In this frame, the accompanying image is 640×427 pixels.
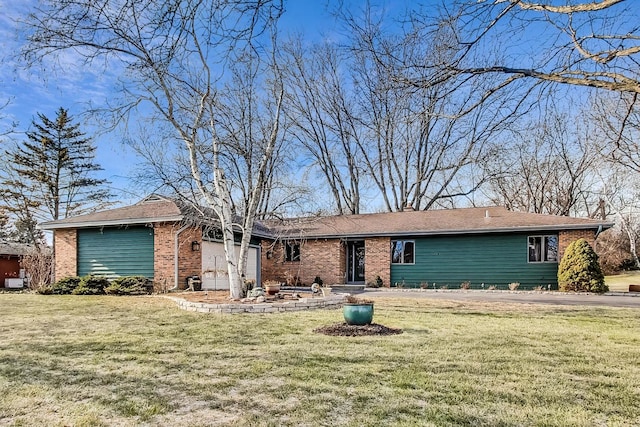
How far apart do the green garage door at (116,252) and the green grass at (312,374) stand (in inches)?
304

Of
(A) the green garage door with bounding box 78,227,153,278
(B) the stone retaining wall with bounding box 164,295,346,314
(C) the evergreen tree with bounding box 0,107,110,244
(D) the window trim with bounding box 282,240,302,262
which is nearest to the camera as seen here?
(B) the stone retaining wall with bounding box 164,295,346,314

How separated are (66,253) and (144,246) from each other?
406 centimetres

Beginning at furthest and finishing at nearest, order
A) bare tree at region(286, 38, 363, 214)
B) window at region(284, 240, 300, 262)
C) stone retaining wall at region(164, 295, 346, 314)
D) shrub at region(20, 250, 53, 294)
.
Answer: bare tree at region(286, 38, 363, 214)
window at region(284, 240, 300, 262)
shrub at region(20, 250, 53, 294)
stone retaining wall at region(164, 295, 346, 314)

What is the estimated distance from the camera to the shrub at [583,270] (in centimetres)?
1609

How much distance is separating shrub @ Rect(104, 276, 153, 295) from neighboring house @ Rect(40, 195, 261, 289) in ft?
1.54

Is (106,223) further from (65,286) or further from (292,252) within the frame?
(292,252)

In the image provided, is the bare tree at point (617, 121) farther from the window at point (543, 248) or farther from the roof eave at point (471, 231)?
the window at point (543, 248)

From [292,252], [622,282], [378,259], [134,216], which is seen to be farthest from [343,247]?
[622,282]

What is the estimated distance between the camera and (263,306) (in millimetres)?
10773

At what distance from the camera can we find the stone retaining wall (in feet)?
34.9

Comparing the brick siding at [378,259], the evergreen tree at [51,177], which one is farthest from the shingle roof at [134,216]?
the evergreen tree at [51,177]

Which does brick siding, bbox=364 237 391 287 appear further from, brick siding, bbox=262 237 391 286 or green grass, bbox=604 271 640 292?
green grass, bbox=604 271 640 292

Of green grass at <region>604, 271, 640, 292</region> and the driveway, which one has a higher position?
the driveway

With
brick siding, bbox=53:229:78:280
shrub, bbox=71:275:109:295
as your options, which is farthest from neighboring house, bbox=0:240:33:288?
shrub, bbox=71:275:109:295
